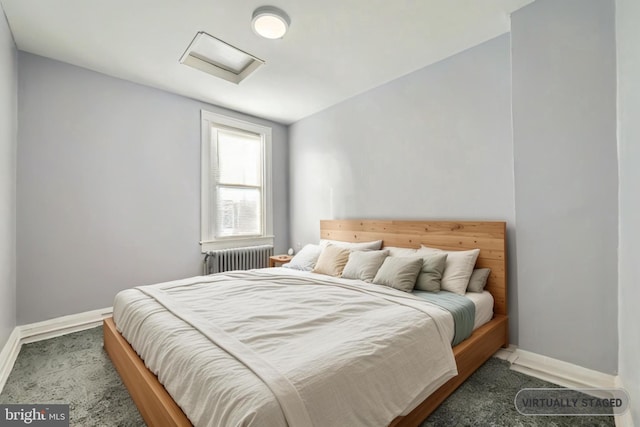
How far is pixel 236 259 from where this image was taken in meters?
3.84

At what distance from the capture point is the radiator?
3.66 m

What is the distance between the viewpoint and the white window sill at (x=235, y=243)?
12.3 feet

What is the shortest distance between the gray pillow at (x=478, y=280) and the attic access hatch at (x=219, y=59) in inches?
110

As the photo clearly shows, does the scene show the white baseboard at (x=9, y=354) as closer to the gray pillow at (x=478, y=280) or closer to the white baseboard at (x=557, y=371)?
the gray pillow at (x=478, y=280)

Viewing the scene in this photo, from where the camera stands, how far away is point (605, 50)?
5.84 ft

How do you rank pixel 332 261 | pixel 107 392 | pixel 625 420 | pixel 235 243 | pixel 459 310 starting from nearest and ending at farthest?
pixel 625 420 → pixel 107 392 → pixel 459 310 → pixel 332 261 → pixel 235 243

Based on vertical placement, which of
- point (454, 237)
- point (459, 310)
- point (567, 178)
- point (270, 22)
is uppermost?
point (270, 22)

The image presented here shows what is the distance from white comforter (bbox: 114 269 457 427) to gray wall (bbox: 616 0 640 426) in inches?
33.2

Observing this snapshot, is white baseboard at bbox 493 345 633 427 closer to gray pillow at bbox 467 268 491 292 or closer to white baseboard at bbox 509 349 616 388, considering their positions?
white baseboard at bbox 509 349 616 388

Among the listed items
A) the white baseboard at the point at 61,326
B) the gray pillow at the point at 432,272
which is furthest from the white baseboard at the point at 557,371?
the white baseboard at the point at 61,326

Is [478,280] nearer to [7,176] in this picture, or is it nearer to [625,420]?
[625,420]

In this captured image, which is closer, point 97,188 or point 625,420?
point 625,420

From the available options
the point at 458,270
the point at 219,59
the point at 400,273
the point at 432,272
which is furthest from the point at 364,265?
the point at 219,59

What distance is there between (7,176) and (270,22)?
244 centimetres
